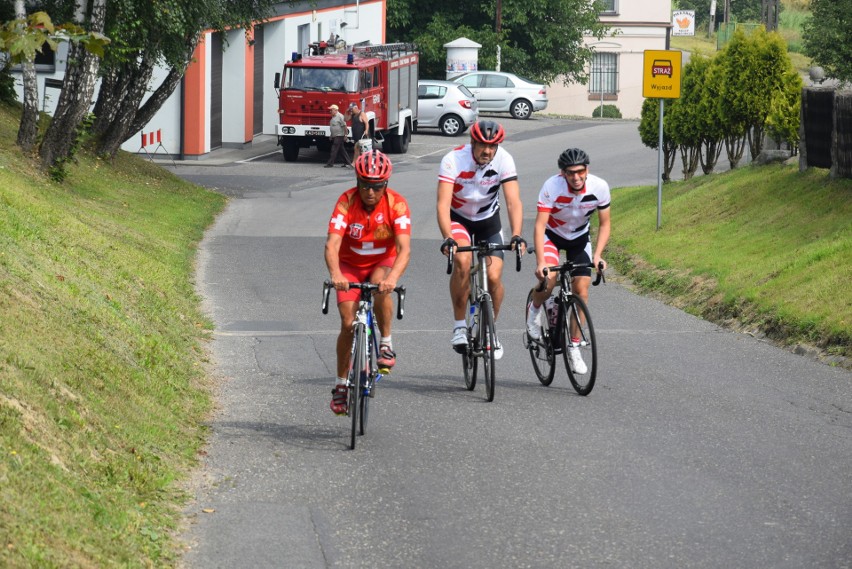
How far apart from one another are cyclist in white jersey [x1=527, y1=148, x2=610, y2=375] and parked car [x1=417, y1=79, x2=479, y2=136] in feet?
112

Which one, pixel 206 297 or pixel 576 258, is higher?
pixel 576 258

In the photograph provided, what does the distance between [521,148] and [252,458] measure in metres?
33.2

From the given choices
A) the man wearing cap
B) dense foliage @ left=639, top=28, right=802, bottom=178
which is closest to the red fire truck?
the man wearing cap

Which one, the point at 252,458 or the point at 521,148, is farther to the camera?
the point at 521,148

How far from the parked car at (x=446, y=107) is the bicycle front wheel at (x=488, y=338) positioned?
115 feet

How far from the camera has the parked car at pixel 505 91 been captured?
164 feet

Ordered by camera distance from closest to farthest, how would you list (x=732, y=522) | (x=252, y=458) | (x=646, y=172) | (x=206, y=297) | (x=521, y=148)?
1. (x=732, y=522)
2. (x=252, y=458)
3. (x=206, y=297)
4. (x=646, y=172)
5. (x=521, y=148)

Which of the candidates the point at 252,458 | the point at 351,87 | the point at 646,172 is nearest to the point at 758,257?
the point at 252,458

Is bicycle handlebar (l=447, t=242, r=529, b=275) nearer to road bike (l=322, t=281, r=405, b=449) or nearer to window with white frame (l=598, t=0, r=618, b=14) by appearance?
road bike (l=322, t=281, r=405, b=449)

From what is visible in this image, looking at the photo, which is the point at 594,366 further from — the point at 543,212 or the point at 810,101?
the point at 810,101

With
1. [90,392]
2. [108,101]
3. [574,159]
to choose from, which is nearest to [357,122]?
[108,101]

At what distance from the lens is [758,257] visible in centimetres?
1639

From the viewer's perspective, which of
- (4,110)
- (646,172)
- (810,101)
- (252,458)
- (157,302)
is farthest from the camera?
(646,172)

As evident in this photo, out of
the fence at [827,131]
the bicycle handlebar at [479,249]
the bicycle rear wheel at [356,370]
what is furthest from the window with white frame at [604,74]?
the bicycle rear wheel at [356,370]
